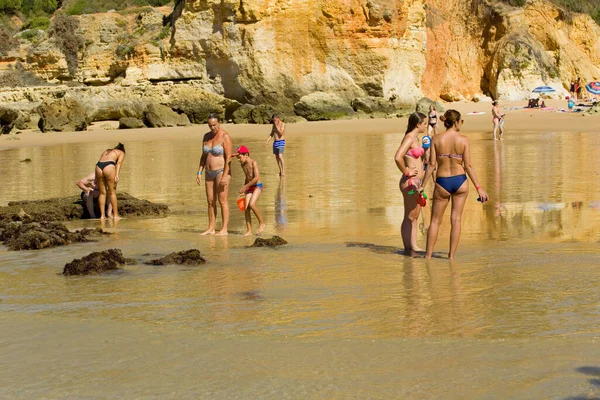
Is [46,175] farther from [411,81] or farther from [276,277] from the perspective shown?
[411,81]

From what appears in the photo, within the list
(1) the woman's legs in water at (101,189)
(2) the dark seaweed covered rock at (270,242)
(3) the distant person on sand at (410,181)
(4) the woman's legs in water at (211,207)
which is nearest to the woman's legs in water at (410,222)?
(3) the distant person on sand at (410,181)

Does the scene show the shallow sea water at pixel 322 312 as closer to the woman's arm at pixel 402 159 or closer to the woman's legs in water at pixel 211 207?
the woman's legs in water at pixel 211 207

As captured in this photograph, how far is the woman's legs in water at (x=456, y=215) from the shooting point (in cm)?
766

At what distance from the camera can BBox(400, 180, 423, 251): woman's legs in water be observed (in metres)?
8.26

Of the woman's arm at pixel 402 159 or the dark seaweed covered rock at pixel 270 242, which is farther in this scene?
the dark seaweed covered rock at pixel 270 242

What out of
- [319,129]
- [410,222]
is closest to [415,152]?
[410,222]

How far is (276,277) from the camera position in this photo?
7.12 m

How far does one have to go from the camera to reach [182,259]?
7.86m

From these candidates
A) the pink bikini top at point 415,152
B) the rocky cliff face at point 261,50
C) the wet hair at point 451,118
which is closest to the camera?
the wet hair at point 451,118

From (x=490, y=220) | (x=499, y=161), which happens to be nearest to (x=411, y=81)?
(x=499, y=161)

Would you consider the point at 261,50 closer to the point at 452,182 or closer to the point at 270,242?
the point at 270,242

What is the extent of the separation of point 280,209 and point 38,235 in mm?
3871

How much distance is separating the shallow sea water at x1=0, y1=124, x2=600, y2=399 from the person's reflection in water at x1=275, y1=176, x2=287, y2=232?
47 mm

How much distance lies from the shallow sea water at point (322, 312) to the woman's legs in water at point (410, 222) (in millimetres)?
222
